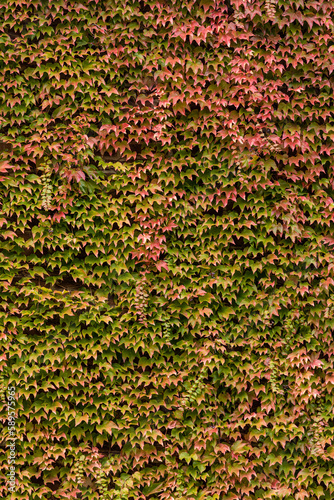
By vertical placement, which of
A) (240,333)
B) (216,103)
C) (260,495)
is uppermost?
(216,103)

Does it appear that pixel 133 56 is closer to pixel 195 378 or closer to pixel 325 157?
pixel 325 157

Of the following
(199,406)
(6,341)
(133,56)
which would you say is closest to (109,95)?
(133,56)

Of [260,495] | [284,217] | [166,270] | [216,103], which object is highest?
[216,103]

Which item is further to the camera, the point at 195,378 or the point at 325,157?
the point at 325,157

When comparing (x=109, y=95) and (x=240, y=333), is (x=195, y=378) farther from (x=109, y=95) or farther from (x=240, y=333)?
(x=109, y=95)

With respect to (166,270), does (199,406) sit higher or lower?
lower

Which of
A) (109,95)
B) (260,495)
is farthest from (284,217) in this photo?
(260,495)
